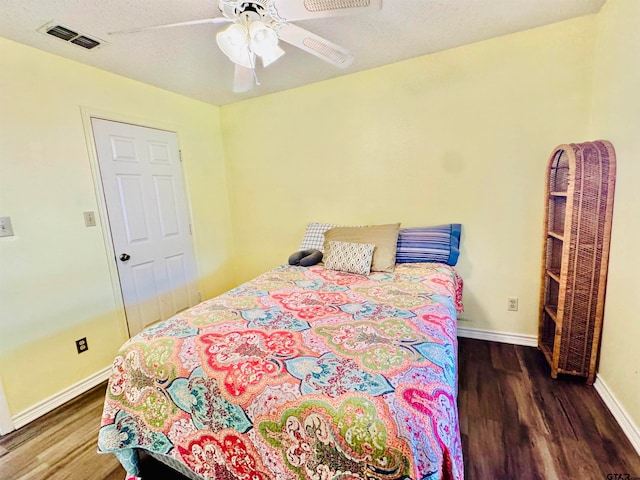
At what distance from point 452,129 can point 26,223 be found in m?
3.08

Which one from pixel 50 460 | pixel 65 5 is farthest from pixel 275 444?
pixel 65 5

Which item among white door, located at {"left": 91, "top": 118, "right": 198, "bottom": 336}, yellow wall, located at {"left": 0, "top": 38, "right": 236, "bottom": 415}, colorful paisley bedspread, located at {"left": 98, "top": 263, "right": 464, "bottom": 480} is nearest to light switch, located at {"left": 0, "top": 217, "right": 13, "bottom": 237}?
yellow wall, located at {"left": 0, "top": 38, "right": 236, "bottom": 415}

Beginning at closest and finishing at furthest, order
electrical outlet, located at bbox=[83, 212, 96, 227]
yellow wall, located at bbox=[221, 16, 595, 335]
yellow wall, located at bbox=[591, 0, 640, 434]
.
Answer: yellow wall, located at bbox=[591, 0, 640, 434]
yellow wall, located at bbox=[221, 16, 595, 335]
electrical outlet, located at bbox=[83, 212, 96, 227]

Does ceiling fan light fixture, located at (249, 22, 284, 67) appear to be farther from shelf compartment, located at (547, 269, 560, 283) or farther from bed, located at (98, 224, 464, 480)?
shelf compartment, located at (547, 269, 560, 283)

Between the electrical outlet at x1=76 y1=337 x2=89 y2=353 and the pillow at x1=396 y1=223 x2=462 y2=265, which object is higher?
the pillow at x1=396 y1=223 x2=462 y2=265

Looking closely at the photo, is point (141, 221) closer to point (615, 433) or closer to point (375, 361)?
point (375, 361)

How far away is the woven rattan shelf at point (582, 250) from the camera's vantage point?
1.67m

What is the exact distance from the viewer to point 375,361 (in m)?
1.05

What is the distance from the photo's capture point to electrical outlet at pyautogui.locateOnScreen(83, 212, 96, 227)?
2189mm

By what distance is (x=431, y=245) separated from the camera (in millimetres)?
2303

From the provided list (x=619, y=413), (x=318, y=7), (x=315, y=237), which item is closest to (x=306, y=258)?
(x=315, y=237)

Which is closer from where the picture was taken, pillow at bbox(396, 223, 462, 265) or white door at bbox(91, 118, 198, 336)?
pillow at bbox(396, 223, 462, 265)

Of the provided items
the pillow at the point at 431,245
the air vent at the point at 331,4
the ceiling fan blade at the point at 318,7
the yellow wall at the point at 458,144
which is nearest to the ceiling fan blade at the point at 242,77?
the ceiling fan blade at the point at 318,7

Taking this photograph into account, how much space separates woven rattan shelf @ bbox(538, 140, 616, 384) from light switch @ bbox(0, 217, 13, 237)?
11.0 ft
